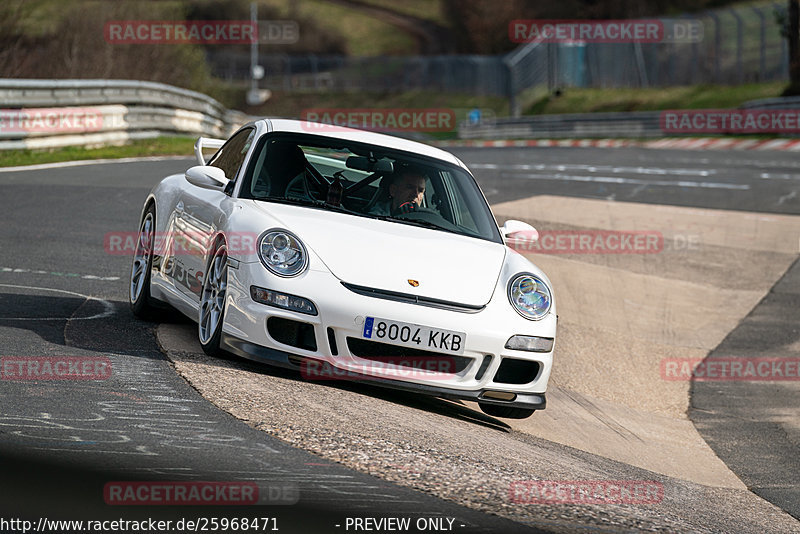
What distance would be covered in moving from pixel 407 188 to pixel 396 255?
39.8 inches

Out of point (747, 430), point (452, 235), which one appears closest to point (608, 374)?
point (747, 430)

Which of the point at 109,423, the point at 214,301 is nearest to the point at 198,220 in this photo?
the point at 214,301

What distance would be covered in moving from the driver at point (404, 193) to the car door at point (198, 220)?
3.23 ft

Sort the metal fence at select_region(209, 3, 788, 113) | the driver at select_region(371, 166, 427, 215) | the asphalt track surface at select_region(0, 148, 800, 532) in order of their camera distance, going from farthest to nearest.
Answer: the metal fence at select_region(209, 3, 788, 113) < the driver at select_region(371, 166, 427, 215) < the asphalt track surface at select_region(0, 148, 800, 532)

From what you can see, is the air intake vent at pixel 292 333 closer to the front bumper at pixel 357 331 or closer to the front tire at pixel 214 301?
the front bumper at pixel 357 331

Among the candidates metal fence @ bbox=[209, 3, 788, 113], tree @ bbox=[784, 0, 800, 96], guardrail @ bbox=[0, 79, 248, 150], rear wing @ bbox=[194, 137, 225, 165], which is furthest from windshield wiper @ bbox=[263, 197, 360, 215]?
metal fence @ bbox=[209, 3, 788, 113]

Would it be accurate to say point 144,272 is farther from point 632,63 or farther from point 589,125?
point 632,63

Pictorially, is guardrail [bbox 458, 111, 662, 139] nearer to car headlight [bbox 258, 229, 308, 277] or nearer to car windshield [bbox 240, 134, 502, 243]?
car windshield [bbox 240, 134, 502, 243]

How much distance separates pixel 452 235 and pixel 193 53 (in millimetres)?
28925

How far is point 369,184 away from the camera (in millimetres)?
7402

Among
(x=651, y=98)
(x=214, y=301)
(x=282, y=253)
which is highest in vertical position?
(x=651, y=98)

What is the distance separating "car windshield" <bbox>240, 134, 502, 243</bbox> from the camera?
7090 mm

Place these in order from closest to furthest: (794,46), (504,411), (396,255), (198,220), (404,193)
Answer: (396,255), (504,411), (198,220), (404,193), (794,46)

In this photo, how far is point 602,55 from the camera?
47.3 metres
